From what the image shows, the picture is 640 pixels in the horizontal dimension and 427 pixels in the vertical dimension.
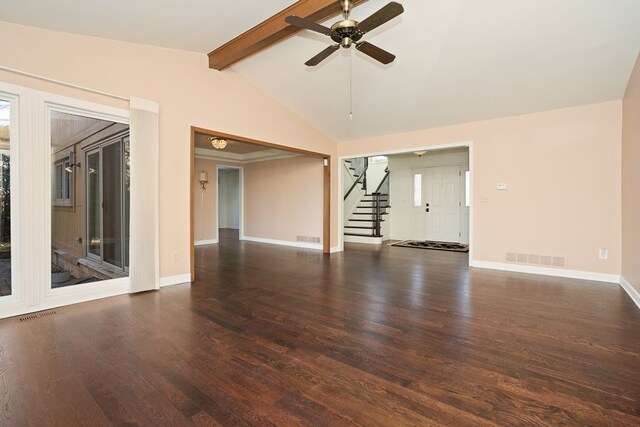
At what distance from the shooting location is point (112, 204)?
404cm

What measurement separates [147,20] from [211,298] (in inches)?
127

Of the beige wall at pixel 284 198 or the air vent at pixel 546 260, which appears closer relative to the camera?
the air vent at pixel 546 260

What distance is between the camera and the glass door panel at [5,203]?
3117 millimetres

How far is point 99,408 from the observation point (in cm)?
171

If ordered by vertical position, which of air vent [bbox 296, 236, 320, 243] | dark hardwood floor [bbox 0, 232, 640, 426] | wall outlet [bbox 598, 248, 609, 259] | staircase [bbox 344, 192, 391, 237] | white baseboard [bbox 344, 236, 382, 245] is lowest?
dark hardwood floor [bbox 0, 232, 640, 426]

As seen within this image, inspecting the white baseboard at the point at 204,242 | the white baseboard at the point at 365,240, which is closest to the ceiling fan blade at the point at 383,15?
the white baseboard at the point at 365,240

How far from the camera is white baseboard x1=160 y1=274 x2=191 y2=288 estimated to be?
4.28m

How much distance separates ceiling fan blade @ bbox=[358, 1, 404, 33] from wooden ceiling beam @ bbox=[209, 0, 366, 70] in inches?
23.9

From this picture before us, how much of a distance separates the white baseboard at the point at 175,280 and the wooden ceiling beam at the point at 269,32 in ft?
10.3

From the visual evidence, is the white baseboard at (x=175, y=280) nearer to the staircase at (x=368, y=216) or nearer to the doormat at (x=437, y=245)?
the doormat at (x=437, y=245)

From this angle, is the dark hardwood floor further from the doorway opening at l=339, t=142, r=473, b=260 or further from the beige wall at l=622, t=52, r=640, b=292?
the doorway opening at l=339, t=142, r=473, b=260

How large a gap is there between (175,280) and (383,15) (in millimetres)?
4069

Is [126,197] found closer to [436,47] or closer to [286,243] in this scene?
[436,47]

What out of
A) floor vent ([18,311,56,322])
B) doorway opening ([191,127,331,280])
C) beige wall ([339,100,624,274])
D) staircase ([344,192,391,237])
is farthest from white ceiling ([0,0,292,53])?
staircase ([344,192,391,237])
